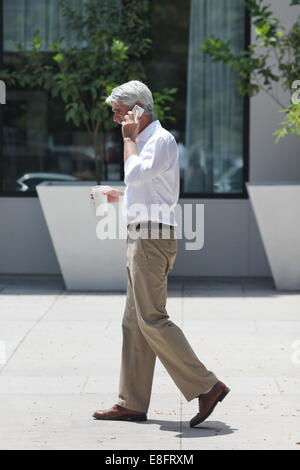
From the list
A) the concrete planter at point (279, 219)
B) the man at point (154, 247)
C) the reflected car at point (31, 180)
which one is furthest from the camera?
the reflected car at point (31, 180)

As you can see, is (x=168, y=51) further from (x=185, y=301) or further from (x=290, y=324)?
(x=290, y=324)

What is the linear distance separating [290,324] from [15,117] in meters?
4.30

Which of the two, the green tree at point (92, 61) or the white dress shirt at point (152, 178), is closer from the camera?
the white dress shirt at point (152, 178)

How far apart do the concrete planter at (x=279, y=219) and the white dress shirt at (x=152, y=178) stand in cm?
396

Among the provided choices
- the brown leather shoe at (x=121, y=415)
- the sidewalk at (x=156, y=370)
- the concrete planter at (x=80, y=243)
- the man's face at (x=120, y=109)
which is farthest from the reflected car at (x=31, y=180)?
the brown leather shoe at (x=121, y=415)

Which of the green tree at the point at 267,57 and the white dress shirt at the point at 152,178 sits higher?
the green tree at the point at 267,57

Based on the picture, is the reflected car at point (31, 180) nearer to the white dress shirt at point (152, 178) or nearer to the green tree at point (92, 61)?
the green tree at point (92, 61)

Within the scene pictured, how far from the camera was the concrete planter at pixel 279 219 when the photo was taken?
855 cm

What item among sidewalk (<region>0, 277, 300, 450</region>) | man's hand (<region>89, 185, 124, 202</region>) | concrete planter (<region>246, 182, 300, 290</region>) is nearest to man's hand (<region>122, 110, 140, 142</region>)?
man's hand (<region>89, 185, 124, 202</region>)

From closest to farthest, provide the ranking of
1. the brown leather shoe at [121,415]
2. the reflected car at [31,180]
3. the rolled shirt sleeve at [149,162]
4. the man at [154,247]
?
the rolled shirt sleeve at [149,162] → the man at [154,247] → the brown leather shoe at [121,415] → the reflected car at [31,180]

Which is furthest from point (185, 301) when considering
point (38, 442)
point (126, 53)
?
point (38, 442)

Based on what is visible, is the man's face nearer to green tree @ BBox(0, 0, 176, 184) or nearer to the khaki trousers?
the khaki trousers

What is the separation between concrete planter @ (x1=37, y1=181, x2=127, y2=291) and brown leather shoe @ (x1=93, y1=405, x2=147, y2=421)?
12.7 ft

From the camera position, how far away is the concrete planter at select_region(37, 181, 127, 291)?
863 centimetres
